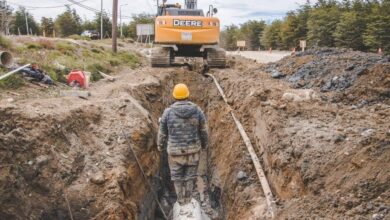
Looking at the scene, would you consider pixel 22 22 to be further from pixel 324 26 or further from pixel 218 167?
pixel 218 167

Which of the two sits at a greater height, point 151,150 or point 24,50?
point 24,50

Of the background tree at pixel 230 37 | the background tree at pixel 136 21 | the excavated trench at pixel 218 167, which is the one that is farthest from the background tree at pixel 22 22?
the excavated trench at pixel 218 167

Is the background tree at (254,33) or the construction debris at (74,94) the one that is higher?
the background tree at (254,33)

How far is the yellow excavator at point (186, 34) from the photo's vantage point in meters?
15.3

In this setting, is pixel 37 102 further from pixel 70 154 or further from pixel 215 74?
pixel 215 74

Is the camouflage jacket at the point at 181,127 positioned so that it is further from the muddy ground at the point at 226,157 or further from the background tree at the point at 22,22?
the background tree at the point at 22,22

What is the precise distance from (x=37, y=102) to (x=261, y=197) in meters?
4.50

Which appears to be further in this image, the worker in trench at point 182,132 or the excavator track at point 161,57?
the excavator track at point 161,57

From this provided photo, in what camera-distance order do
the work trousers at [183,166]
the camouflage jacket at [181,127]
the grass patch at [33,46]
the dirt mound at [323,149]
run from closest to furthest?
the dirt mound at [323,149] < the camouflage jacket at [181,127] < the work trousers at [183,166] < the grass patch at [33,46]

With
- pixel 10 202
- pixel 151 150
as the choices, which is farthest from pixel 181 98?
pixel 10 202

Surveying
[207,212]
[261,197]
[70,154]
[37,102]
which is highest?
[37,102]

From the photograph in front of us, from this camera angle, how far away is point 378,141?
17.7ft

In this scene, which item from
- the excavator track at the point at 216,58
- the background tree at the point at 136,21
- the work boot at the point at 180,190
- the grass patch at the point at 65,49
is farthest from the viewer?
the background tree at the point at 136,21

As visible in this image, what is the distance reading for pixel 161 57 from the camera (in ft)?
53.4
